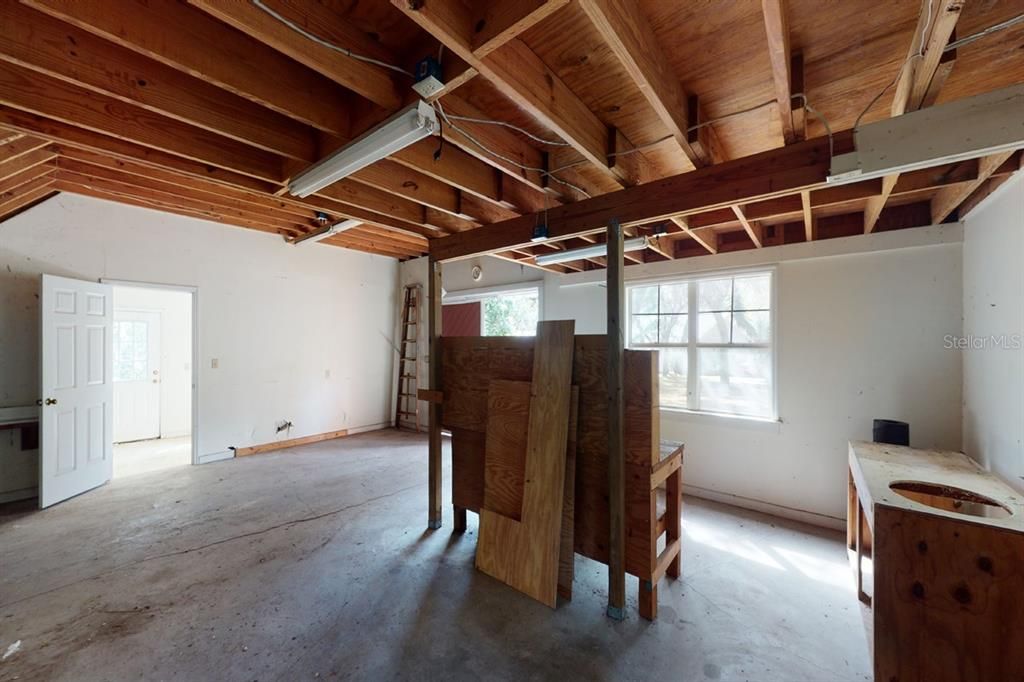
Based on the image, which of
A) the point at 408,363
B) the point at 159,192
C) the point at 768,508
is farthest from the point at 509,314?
the point at 159,192

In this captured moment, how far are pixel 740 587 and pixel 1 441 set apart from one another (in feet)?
21.4

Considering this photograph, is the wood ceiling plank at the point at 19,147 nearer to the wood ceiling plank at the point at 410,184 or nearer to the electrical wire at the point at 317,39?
the wood ceiling plank at the point at 410,184

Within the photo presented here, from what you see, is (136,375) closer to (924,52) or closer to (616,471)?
(616,471)

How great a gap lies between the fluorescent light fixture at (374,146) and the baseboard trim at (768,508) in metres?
4.14

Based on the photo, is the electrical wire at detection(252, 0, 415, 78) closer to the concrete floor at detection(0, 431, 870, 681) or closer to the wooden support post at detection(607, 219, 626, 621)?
the wooden support post at detection(607, 219, 626, 621)

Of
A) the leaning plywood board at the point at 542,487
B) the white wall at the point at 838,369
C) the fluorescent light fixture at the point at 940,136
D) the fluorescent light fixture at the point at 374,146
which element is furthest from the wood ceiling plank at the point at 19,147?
the white wall at the point at 838,369

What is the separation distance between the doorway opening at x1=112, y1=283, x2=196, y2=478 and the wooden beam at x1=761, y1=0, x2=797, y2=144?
7063mm

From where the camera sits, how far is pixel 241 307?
507 cm

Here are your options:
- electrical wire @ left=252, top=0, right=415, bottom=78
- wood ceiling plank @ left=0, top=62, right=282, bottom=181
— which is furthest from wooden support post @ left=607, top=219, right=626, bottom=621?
wood ceiling plank @ left=0, top=62, right=282, bottom=181

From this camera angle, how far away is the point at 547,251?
13.5 feet

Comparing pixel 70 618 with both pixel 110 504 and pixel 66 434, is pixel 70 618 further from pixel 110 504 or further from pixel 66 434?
pixel 66 434

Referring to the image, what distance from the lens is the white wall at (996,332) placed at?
6.79 ft

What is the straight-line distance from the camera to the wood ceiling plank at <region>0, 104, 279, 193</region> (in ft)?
7.17

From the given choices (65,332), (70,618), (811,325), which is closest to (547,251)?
(811,325)
